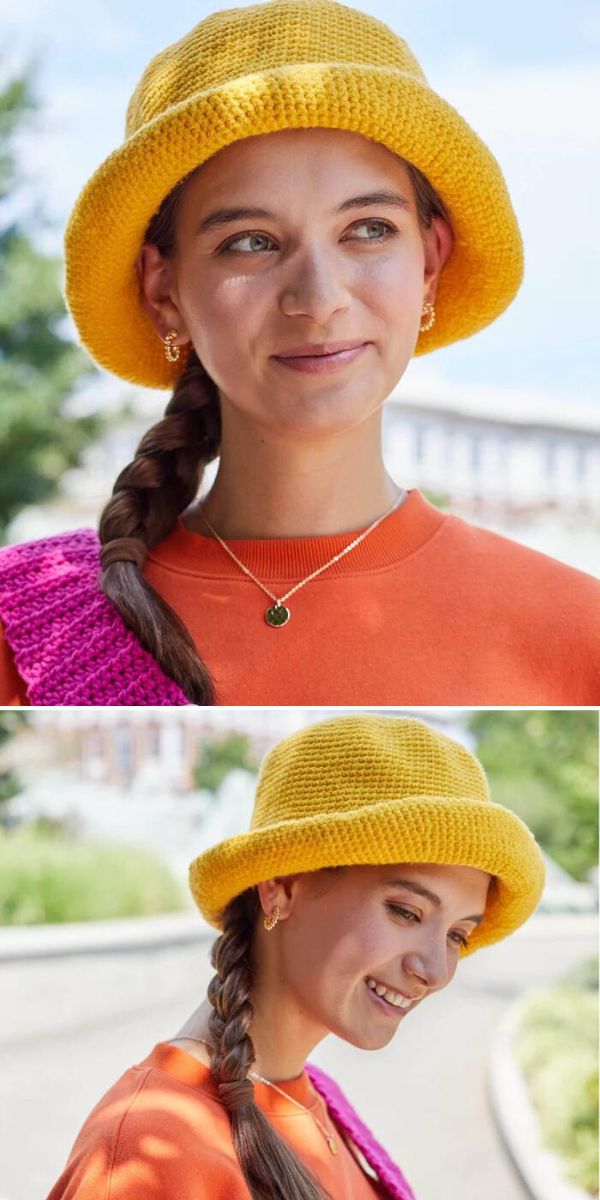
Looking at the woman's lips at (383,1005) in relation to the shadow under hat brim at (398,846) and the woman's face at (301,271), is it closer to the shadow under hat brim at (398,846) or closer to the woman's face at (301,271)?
the shadow under hat brim at (398,846)

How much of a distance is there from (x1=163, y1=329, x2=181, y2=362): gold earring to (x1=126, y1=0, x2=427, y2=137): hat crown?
0.63ft

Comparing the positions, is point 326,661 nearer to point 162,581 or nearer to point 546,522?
point 162,581

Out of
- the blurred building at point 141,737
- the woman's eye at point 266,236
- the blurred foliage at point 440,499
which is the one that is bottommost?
the blurred building at point 141,737

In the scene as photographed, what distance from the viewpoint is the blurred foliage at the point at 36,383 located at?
7.73 metres

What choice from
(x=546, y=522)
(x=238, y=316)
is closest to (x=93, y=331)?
(x=238, y=316)

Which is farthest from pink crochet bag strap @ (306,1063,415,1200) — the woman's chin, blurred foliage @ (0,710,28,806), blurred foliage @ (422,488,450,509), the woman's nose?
blurred foliage @ (422,488,450,509)

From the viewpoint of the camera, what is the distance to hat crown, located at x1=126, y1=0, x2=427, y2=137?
4.02ft

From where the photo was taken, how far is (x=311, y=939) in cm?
145

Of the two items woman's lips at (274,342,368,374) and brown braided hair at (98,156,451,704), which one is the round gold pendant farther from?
woman's lips at (274,342,368,374)

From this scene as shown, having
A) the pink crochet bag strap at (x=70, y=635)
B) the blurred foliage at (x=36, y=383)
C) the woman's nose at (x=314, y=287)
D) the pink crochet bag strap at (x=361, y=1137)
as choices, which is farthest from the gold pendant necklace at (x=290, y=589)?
the blurred foliage at (x=36, y=383)

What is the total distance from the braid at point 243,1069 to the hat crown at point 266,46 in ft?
2.60

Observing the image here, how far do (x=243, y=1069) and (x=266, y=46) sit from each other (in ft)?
3.06

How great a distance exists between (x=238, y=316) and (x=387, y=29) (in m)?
0.31

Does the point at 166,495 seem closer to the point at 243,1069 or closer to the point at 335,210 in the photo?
the point at 335,210
